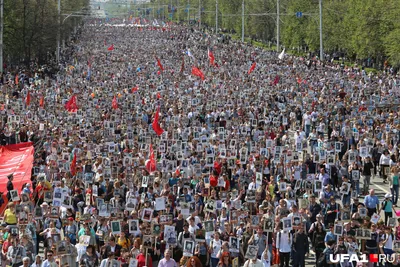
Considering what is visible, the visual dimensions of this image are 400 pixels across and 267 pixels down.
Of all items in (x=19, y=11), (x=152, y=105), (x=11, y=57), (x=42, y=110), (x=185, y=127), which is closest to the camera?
(x=185, y=127)

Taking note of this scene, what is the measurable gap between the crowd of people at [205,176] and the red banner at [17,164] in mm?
464

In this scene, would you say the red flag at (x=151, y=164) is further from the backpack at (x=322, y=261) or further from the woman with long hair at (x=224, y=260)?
the woman with long hair at (x=224, y=260)

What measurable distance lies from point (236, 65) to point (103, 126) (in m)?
35.4

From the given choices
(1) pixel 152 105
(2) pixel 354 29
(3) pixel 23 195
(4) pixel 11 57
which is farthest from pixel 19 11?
(3) pixel 23 195

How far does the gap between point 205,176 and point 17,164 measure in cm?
700

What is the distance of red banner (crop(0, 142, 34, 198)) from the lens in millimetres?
23797

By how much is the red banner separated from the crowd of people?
464mm

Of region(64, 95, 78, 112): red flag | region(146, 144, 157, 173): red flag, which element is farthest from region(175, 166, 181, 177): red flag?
region(64, 95, 78, 112): red flag

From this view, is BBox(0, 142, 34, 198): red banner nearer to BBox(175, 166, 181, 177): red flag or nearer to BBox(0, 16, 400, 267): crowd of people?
BBox(0, 16, 400, 267): crowd of people

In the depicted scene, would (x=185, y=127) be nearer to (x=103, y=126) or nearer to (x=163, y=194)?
(x=103, y=126)

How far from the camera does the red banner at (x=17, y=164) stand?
78.1 ft

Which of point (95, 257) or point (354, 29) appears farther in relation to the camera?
point (354, 29)

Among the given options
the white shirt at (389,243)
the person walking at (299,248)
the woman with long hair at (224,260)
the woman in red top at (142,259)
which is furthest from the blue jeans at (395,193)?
the woman in red top at (142,259)

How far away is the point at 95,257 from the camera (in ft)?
51.6
